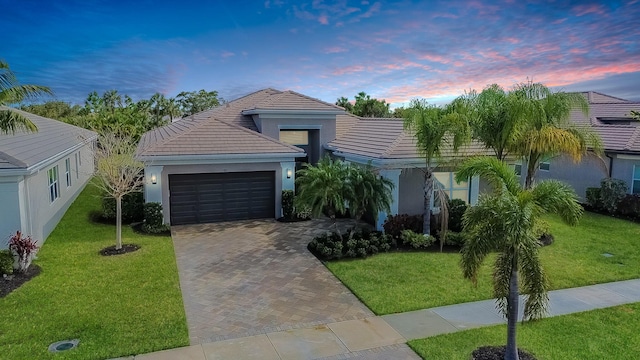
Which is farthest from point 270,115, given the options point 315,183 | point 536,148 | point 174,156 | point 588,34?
point 588,34

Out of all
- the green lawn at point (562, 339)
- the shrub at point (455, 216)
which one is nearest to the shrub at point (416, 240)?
the shrub at point (455, 216)

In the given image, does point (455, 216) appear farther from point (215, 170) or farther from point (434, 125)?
point (215, 170)

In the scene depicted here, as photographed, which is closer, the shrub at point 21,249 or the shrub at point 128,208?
the shrub at point 21,249

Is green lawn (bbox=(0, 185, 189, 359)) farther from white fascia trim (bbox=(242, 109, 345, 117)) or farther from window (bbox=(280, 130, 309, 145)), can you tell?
window (bbox=(280, 130, 309, 145))

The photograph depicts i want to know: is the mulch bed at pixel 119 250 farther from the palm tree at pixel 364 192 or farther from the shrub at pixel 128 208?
the palm tree at pixel 364 192

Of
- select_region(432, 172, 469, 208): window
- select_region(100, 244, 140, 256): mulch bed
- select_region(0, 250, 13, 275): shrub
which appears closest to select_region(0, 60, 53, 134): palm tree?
select_region(0, 250, 13, 275): shrub

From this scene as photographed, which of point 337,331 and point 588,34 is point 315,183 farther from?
point 588,34
